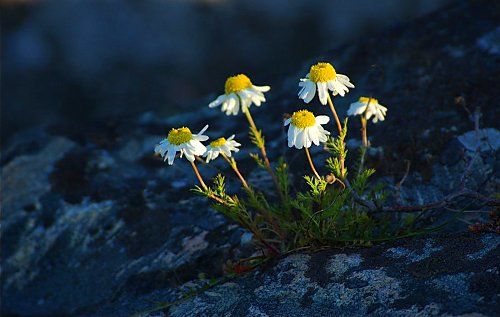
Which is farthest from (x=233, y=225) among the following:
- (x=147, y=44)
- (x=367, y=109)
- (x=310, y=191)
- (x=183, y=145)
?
(x=147, y=44)

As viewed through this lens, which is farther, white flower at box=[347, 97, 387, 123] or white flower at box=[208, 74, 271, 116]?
white flower at box=[347, 97, 387, 123]

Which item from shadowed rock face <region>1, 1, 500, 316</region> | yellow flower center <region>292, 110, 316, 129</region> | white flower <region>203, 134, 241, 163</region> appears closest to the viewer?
shadowed rock face <region>1, 1, 500, 316</region>

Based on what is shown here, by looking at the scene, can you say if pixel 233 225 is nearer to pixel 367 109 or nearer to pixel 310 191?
pixel 310 191

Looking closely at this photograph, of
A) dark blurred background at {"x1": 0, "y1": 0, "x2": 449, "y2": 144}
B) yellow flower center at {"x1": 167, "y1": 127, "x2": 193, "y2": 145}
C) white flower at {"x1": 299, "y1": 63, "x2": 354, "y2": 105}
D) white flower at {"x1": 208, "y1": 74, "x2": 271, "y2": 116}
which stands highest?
dark blurred background at {"x1": 0, "y1": 0, "x2": 449, "y2": 144}

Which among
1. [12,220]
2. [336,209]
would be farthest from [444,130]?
[12,220]

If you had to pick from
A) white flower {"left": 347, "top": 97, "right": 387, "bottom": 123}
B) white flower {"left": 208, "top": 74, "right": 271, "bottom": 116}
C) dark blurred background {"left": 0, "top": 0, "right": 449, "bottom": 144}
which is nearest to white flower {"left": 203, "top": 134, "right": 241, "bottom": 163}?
white flower {"left": 208, "top": 74, "right": 271, "bottom": 116}

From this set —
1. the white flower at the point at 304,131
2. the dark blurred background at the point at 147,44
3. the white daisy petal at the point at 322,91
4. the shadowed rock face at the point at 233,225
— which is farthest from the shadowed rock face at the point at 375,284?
the dark blurred background at the point at 147,44

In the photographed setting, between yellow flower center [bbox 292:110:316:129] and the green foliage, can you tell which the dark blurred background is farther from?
yellow flower center [bbox 292:110:316:129]

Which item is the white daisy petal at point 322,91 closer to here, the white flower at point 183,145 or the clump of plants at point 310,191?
the clump of plants at point 310,191
